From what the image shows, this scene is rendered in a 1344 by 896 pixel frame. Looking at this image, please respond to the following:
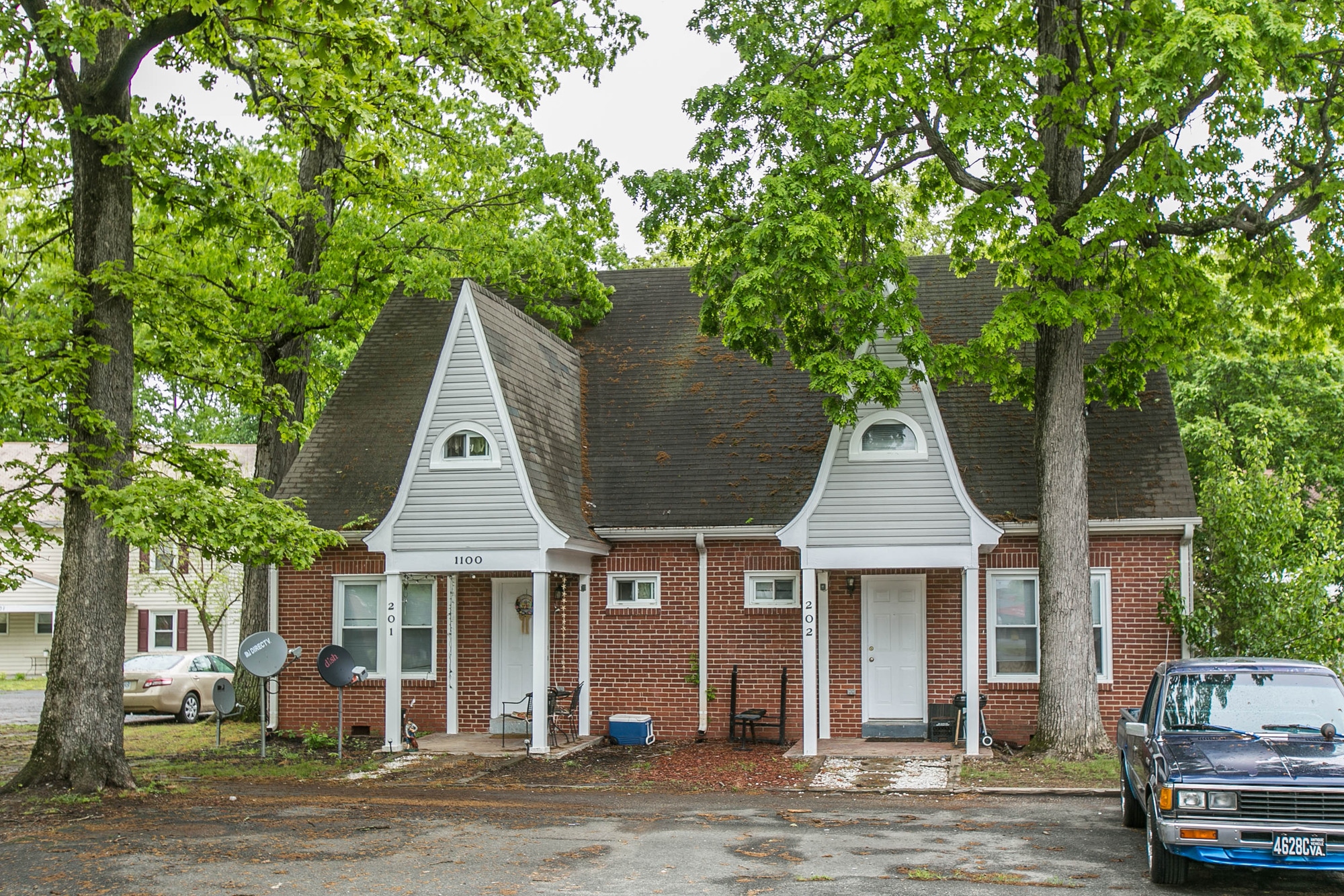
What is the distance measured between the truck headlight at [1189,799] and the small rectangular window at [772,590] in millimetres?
9955

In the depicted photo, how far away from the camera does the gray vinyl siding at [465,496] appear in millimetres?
16641

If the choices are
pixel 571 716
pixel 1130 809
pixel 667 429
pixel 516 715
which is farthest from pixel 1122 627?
pixel 516 715

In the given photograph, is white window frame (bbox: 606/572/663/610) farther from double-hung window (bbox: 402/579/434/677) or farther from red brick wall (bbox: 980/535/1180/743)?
red brick wall (bbox: 980/535/1180/743)

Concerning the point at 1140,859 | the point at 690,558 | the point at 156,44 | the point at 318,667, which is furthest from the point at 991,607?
the point at 156,44

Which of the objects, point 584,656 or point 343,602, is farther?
point 343,602

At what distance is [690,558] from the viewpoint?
1856 cm

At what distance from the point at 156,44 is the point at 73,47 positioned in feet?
3.52

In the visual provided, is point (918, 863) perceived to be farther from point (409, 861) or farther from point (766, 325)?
point (766, 325)

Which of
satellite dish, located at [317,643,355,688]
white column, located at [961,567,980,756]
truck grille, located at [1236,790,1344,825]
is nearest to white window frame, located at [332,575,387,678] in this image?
satellite dish, located at [317,643,355,688]

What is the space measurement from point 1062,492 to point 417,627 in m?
10.1

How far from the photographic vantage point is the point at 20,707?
27.2 meters

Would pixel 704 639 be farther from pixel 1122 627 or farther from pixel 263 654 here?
pixel 263 654

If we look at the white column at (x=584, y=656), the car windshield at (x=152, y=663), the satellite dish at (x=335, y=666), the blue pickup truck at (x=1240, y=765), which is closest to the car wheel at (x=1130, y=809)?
the blue pickup truck at (x=1240, y=765)

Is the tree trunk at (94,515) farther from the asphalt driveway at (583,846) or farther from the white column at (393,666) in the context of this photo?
the white column at (393,666)
